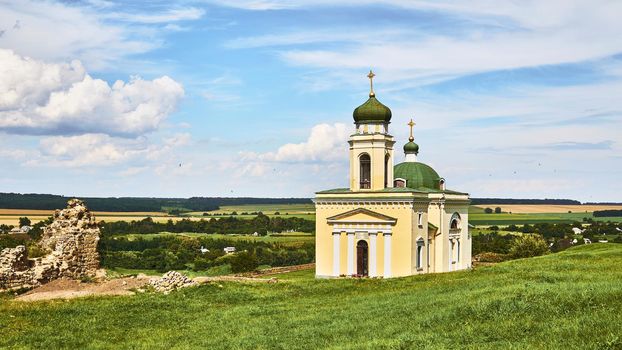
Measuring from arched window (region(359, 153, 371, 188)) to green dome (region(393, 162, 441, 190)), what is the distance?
4.83 meters

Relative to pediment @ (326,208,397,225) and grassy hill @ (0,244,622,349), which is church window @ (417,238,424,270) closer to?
pediment @ (326,208,397,225)

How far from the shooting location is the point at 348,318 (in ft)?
65.7

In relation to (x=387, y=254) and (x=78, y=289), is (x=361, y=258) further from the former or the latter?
(x=78, y=289)

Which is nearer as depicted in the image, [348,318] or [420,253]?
[348,318]

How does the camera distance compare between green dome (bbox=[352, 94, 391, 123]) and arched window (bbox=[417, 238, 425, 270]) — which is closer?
arched window (bbox=[417, 238, 425, 270])

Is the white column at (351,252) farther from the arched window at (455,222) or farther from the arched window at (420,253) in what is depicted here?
the arched window at (455,222)

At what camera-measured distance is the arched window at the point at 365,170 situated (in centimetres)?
4444

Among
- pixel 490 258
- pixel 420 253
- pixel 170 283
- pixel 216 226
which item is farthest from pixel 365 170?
pixel 216 226

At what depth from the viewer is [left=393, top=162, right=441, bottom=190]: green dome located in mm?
48562

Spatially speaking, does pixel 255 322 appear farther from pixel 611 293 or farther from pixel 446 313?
pixel 611 293

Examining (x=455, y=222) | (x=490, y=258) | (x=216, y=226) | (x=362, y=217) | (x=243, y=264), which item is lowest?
(x=243, y=264)

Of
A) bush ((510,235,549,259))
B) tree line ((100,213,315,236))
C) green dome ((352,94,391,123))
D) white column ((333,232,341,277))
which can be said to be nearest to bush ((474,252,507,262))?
bush ((510,235,549,259))

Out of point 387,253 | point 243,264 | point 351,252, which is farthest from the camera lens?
point 243,264

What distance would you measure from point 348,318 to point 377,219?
2202cm
